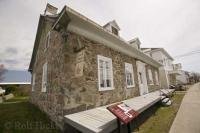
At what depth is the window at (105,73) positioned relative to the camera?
653 centimetres

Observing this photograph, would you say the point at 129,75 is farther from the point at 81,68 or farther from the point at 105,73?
the point at 81,68

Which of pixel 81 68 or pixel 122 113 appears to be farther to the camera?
pixel 81 68

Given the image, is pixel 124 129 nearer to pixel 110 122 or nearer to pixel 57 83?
pixel 110 122

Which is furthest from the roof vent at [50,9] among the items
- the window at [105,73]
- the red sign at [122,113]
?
the red sign at [122,113]

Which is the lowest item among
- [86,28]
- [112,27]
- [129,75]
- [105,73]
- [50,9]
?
[129,75]

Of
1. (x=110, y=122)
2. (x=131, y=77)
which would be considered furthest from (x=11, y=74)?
(x=110, y=122)

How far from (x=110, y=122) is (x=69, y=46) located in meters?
3.37

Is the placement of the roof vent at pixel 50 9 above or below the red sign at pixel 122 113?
above

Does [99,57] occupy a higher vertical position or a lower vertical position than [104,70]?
higher

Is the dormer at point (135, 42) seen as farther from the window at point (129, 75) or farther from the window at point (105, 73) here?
the window at point (105, 73)

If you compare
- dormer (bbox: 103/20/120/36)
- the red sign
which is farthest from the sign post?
dormer (bbox: 103/20/120/36)

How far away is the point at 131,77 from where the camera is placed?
31.8 feet

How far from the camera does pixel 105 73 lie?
275 inches

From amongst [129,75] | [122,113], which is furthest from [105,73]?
[122,113]
